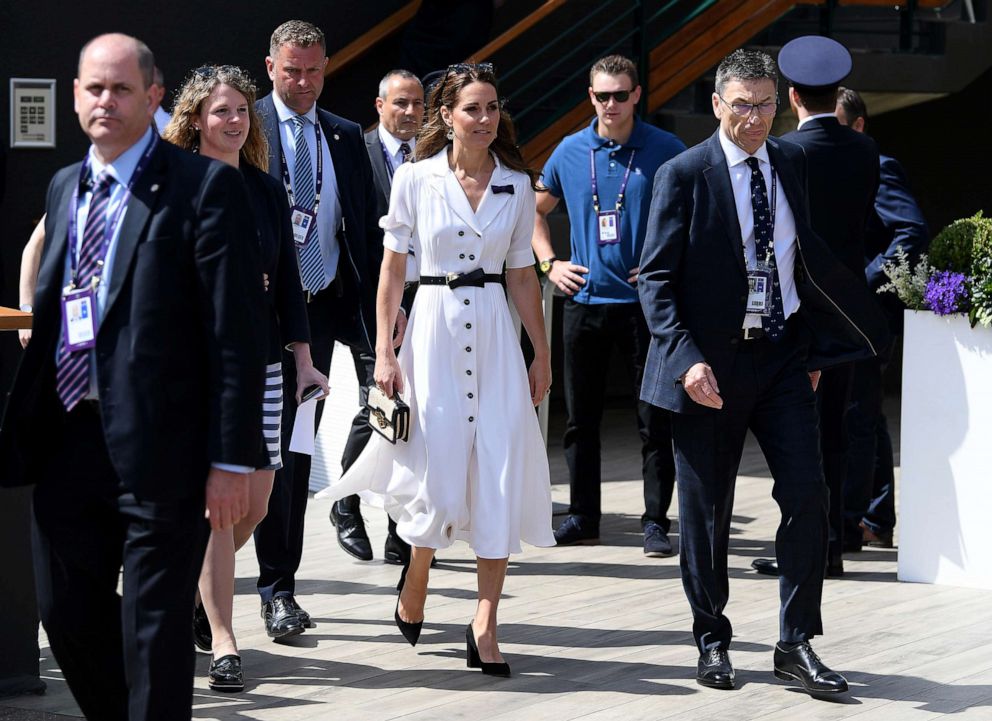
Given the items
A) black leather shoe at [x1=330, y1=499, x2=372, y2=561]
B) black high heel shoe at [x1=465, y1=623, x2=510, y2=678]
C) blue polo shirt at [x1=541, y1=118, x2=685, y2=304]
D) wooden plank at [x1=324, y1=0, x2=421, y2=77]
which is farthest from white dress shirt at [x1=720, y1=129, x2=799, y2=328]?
wooden plank at [x1=324, y1=0, x2=421, y2=77]

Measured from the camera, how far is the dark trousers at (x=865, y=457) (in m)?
6.39

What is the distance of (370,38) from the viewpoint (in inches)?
350

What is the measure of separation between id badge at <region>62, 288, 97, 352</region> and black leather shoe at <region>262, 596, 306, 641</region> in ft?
6.79

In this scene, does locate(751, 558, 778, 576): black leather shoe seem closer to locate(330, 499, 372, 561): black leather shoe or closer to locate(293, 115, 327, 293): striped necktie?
locate(330, 499, 372, 561): black leather shoe

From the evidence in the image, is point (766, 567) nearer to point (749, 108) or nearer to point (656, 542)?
point (656, 542)

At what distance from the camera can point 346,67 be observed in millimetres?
9227

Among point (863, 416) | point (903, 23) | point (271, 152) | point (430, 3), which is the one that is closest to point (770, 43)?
point (903, 23)

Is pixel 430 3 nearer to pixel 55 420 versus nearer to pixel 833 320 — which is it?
pixel 833 320

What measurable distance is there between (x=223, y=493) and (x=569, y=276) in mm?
3507

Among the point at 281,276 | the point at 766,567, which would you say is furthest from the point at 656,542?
the point at 281,276

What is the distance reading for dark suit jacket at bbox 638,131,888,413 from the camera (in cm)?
439

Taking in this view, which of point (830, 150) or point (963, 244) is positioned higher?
point (830, 150)

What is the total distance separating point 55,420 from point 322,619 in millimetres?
2256

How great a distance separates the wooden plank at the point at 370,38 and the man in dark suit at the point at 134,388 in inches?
222
